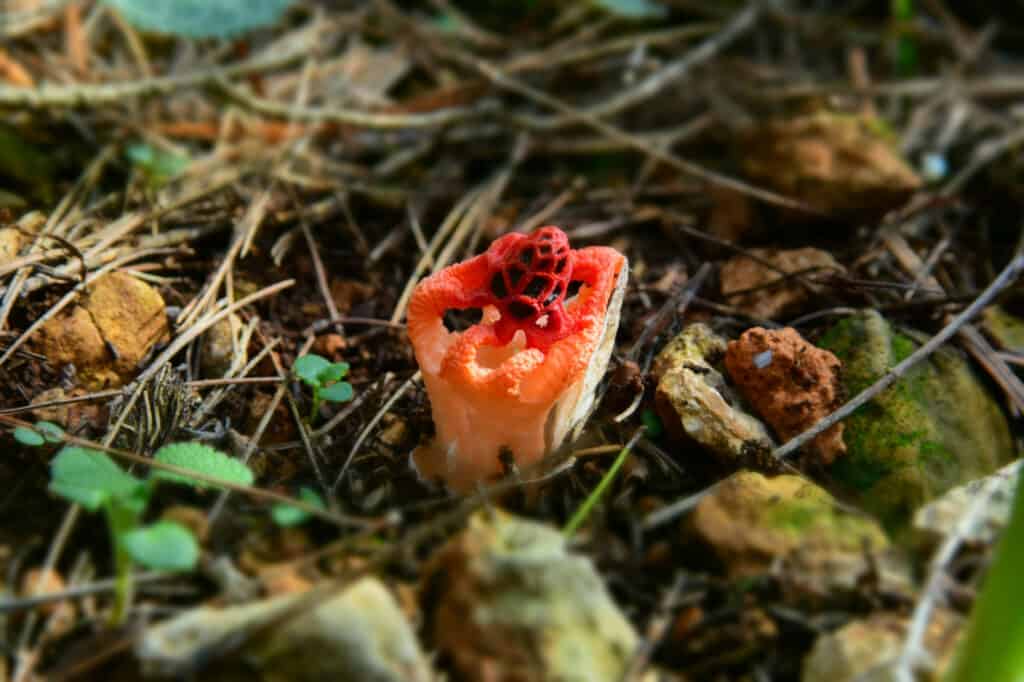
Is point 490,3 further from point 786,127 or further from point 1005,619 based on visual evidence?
point 1005,619

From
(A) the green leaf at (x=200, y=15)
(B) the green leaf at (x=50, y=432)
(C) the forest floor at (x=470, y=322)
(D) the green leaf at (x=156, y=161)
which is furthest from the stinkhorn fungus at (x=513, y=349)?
(A) the green leaf at (x=200, y=15)

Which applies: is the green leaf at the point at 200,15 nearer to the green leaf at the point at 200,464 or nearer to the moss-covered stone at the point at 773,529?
the green leaf at the point at 200,464

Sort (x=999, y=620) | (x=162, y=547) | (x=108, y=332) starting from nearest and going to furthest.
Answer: (x=999, y=620), (x=162, y=547), (x=108, y=332)

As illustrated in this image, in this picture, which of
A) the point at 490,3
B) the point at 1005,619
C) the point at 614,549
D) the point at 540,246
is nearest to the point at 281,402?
the point at 540,246

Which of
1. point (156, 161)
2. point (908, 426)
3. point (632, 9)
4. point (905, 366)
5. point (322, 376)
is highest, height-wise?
point (632, 9)

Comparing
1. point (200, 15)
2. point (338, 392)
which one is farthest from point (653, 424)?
point (200, 15)

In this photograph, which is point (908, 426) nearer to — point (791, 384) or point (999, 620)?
point (791, 384)
